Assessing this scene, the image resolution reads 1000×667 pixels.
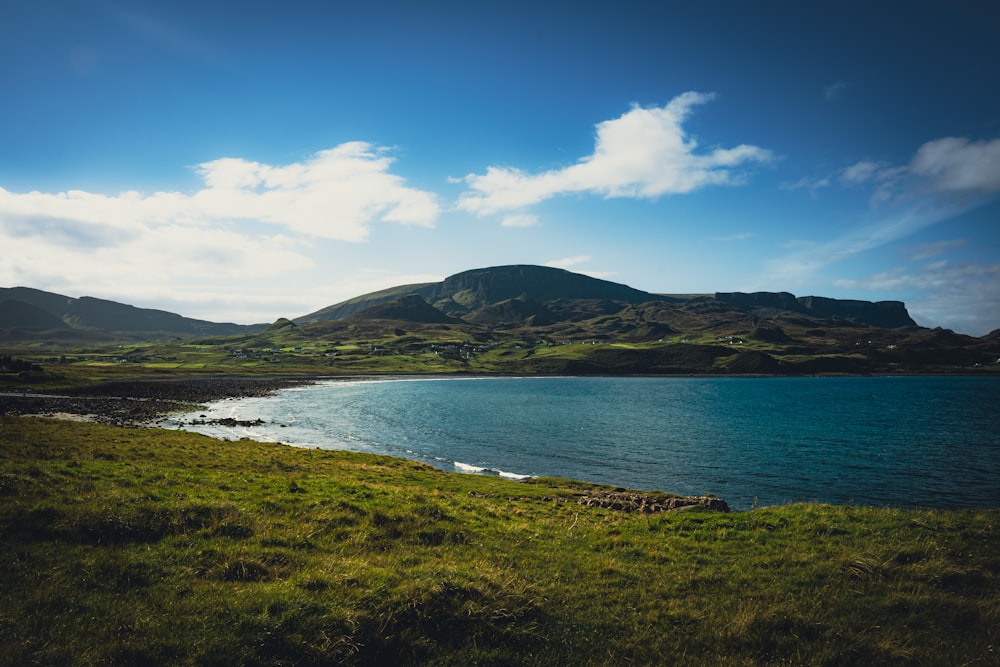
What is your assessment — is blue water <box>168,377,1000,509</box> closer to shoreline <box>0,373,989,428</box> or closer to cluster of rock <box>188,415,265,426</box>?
cluster of rock <box>188,415,265,426</box>

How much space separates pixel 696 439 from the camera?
274 ft

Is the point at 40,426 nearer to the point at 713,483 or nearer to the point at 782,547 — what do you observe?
the point at 782,547

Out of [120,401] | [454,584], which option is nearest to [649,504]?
[454,584]

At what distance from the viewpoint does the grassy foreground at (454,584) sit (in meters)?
10.6

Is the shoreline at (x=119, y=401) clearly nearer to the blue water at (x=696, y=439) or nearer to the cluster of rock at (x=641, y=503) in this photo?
the blue water at (x=696, y=439)

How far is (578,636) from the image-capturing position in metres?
11.8

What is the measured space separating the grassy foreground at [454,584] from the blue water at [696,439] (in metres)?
32.2

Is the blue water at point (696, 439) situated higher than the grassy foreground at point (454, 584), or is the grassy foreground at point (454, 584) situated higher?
the grassy foreground at point (454, 584)

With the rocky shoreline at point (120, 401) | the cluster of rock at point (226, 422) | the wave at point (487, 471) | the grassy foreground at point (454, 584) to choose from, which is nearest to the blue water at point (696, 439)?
the wave at point (487, 471)

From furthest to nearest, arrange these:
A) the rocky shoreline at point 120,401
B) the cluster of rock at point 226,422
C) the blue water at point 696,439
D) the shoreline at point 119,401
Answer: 1. the cluster of rock at point 226,422
2. the rocky shoreline at point 120,401
3. the shoreline at point 119,401
4. the blue water at point 696,439

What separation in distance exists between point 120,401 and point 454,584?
139 meters

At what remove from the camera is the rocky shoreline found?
280 feet

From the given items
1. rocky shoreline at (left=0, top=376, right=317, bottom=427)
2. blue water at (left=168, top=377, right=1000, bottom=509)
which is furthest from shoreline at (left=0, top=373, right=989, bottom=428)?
blue water at (left=168, top=377, right=1000, bottom=509)

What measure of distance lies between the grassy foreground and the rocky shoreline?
252 ft
